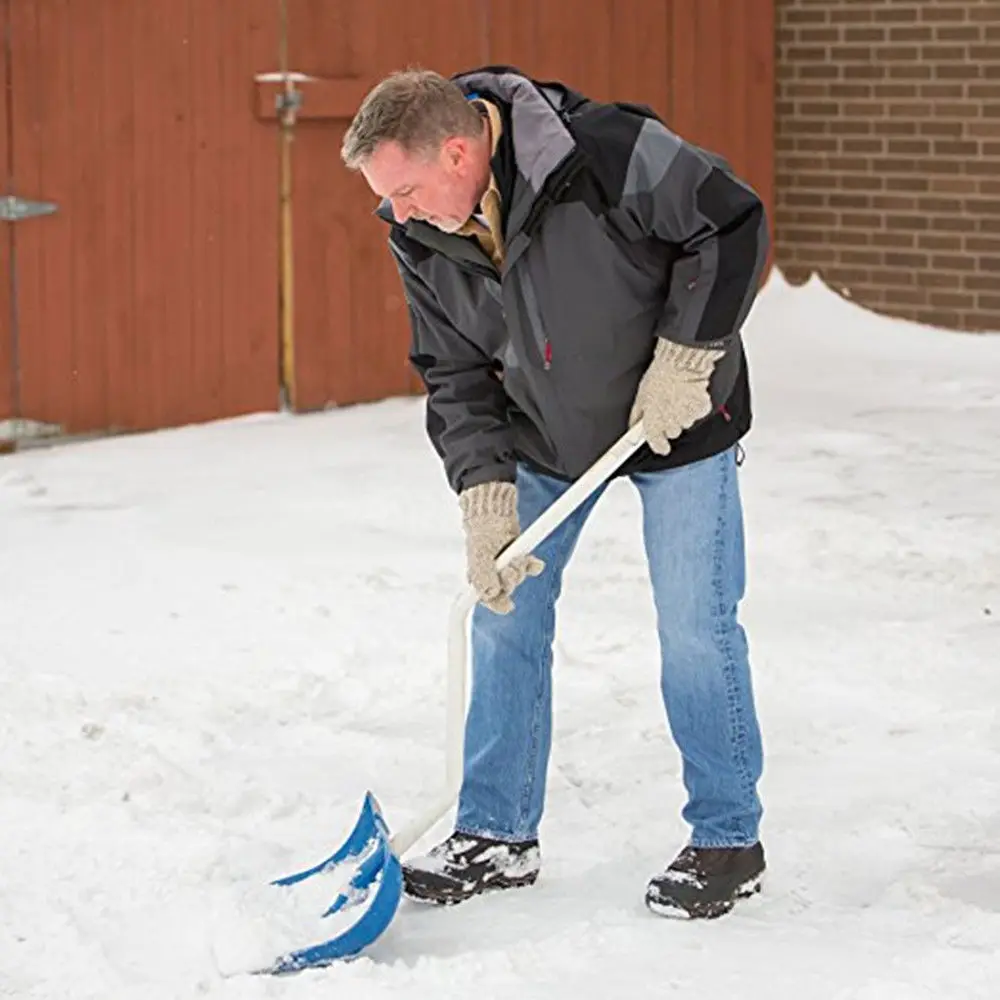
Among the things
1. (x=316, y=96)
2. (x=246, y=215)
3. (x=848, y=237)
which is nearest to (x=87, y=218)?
(x=246, y=215)

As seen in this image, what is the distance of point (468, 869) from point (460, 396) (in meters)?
0.90

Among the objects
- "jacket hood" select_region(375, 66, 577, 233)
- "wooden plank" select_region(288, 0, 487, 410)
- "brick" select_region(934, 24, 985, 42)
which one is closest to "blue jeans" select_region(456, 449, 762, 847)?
"jacket hood" select_region(375, 66, 577, 233)

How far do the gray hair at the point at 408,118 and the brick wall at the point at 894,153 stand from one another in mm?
7935

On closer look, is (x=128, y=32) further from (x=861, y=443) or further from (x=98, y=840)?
(x=98, y=840)

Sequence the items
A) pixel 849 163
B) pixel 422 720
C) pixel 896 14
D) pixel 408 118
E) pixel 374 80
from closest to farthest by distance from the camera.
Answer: pixel 408 118 < pixel 422 720 < pixel 374 80 < pixel 896 14 < pixel 849 163

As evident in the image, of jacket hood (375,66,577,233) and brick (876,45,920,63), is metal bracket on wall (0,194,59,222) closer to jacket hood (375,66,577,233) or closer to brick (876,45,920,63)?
brick (876,45,920,63)

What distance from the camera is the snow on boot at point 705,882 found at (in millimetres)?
4148

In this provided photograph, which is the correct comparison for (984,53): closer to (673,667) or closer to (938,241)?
(938,241)

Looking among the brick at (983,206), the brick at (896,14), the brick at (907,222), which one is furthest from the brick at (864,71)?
the brick at (983,206)

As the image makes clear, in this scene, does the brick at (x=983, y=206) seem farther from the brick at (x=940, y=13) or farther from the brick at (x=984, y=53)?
the brick at (x=940, y=13)

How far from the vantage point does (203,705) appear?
18.4 ft

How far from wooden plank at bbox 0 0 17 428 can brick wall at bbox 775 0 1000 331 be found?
15.6 ft

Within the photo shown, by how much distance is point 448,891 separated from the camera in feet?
14.1

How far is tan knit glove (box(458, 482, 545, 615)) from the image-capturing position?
4.12m
